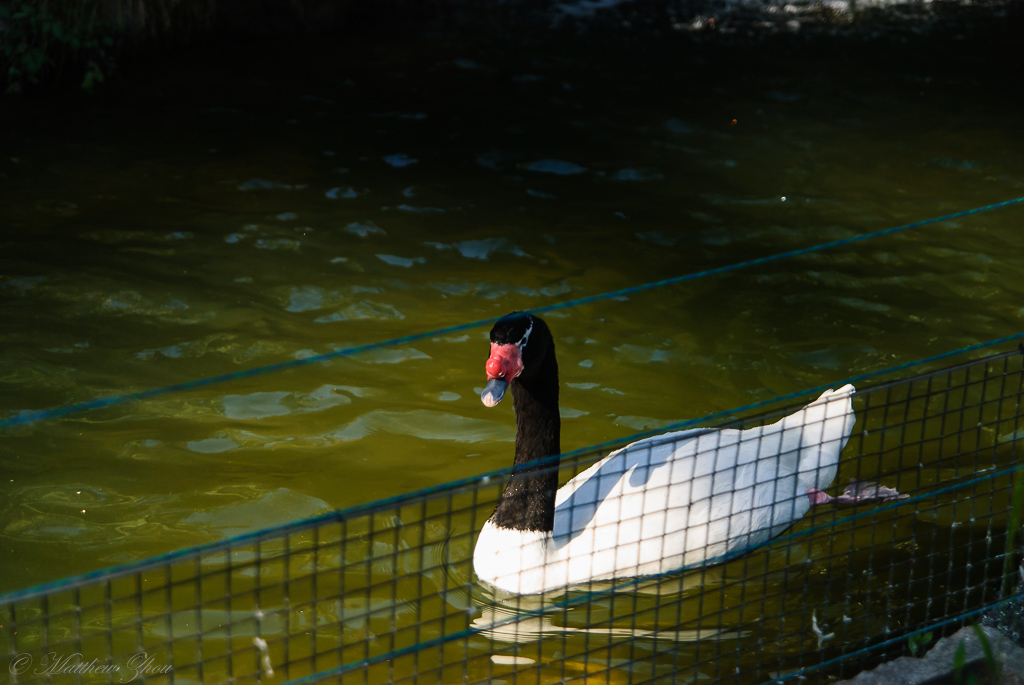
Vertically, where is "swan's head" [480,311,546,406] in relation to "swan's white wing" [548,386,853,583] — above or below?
above

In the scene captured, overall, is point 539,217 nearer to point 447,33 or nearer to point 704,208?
point 704,208

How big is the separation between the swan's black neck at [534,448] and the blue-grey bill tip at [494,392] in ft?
0.84

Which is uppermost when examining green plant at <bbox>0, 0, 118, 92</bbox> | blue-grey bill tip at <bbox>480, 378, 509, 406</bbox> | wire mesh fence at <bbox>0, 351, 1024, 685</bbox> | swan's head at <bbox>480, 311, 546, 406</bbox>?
green plant at <bbox>0, 0, 118, 92</bbox>

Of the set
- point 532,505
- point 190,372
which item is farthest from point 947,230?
point 190,372

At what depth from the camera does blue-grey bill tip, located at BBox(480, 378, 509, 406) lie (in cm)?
351

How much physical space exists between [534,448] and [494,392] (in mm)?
648

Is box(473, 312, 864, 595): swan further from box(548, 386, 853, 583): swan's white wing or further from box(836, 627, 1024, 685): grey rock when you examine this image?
box(836, 627, 1024, 685): grey rock

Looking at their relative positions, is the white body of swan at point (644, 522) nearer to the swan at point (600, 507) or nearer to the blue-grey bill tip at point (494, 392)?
the swan at point (600, 507)

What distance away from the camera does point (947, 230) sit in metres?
7.08

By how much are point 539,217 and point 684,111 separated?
281cm

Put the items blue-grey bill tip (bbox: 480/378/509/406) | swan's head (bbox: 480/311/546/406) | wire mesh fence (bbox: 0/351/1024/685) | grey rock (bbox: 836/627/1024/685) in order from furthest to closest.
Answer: swan's head (bbox: 480/311/546/406) → blue-grey bill tip (bbox: 480/378/509/406) → wire mesh fence (bbox: 0/351/1024/685) → grey rock (bbox: 836/627/1024/685)

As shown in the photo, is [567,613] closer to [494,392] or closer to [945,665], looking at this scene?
[494,392]

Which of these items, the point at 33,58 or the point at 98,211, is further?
the point at 33,58

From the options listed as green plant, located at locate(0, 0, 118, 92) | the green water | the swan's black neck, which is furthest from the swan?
green plant, located at locate(0, 0, 118, 92)
